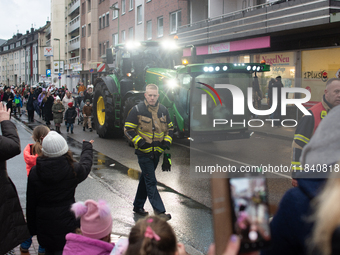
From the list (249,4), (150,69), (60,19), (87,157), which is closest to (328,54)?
(249,4)

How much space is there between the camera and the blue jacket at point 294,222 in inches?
49.4

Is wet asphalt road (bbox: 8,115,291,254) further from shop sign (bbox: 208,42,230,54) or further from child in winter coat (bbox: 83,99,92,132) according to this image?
shop sign (bbox: 208,42,230,54)

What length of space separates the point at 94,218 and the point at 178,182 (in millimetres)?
5367

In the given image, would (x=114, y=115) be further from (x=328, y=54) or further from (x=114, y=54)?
(x=328, y=54)

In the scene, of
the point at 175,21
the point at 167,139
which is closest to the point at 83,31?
the point at 175,21

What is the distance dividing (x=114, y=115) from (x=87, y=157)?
991 centimetres

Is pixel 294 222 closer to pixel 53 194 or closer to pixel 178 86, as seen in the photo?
pixel 53 194

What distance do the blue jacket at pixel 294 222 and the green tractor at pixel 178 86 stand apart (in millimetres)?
8073

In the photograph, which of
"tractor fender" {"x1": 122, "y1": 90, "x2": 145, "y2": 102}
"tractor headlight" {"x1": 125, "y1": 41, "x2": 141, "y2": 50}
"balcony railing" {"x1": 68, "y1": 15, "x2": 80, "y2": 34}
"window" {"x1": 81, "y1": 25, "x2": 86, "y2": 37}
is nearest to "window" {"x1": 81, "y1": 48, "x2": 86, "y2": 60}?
"window" {"x1": 81, "y1": 25, "x2": 86, "y2": 37}

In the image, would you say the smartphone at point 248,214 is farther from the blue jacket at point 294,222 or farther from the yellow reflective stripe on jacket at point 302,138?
the yellow reflective stripe on jacket at point 302,138

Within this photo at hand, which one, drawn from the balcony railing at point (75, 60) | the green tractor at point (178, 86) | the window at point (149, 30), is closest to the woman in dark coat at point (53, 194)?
the green tractor at point (178, 86)

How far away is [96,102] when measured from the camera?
15719mm

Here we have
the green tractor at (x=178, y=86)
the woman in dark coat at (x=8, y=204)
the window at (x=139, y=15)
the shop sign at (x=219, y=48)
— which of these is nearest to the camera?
the woman in dark coat at (x=8, y=204)

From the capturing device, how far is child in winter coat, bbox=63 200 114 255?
2611mm
